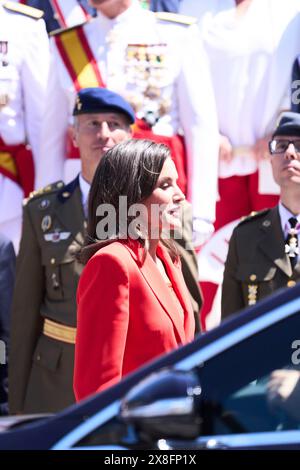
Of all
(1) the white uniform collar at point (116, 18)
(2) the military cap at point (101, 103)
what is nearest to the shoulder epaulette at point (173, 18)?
(1) the white uniform collar at point (116, 18)

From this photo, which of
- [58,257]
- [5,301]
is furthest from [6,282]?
[58,257]

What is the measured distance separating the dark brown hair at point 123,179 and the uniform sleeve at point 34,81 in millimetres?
2352

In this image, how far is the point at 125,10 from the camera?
20.3ft

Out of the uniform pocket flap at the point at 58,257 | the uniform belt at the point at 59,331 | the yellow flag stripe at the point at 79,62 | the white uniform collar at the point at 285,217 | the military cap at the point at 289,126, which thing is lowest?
the uniform belt at the point at 59,331

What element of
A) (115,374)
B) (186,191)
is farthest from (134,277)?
(186,191)

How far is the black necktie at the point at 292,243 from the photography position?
5199 mm

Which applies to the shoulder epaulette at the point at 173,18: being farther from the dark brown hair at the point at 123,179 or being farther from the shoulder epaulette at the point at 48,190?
the dark brown hair at the point at 123,179

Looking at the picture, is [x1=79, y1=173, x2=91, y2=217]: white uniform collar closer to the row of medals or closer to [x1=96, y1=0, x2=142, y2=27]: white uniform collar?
the row of medals

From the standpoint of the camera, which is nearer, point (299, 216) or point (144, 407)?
point (144, 407)

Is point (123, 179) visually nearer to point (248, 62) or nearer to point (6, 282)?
point (6, 282)

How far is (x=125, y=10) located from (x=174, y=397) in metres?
3.79

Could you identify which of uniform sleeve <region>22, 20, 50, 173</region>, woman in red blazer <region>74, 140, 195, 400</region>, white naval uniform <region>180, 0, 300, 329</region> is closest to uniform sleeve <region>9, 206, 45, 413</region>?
uniform sleeve <region>22, 20, 50, 173</region>

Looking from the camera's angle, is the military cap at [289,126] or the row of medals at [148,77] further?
the row of medals at [148,77]
